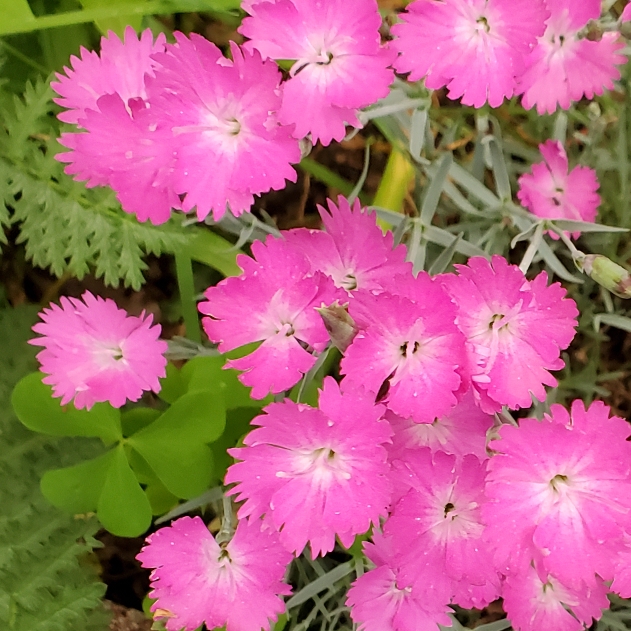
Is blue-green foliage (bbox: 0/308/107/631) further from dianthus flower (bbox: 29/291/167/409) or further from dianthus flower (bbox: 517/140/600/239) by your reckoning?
dianthus flower (bbox: 517/140/600/239)

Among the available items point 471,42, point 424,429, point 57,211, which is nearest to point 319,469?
point 424,429

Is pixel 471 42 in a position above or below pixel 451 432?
above

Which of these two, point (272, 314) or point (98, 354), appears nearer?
point (272, 314)

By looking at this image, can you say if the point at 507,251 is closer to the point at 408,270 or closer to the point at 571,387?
the point at 571,387

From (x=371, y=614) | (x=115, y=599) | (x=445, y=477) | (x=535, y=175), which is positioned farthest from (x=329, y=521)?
(x=115, y=599)

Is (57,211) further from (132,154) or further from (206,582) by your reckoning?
(206,582)

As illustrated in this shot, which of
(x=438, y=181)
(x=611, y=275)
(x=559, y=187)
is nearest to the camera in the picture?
(x=611, y=275)

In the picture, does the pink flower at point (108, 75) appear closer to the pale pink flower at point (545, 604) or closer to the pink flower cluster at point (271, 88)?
the pink flower cluster at point (271, 88)
